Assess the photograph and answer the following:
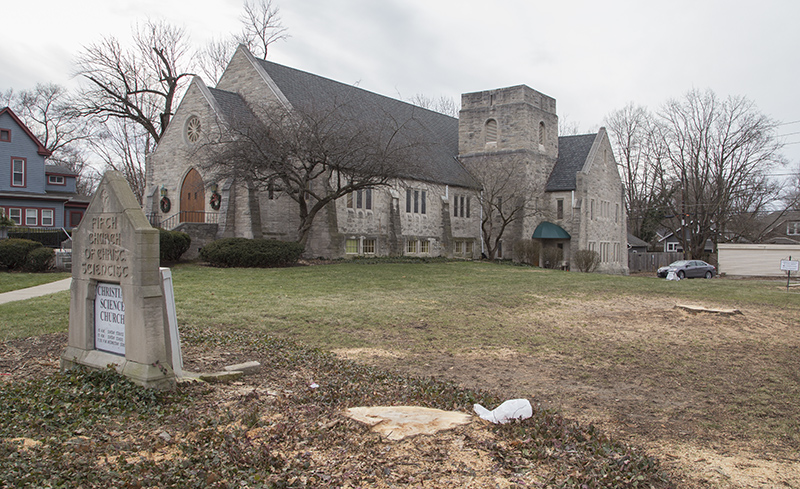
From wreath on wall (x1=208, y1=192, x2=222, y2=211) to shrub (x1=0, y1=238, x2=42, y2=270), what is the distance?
8.62 meters

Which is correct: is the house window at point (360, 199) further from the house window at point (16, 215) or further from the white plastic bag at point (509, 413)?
the white plastic bag at point (509, 413)

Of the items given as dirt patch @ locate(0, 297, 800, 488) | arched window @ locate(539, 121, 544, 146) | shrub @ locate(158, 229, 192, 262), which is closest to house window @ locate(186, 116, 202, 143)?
shrub @ locate(158, 229, 192, 262)

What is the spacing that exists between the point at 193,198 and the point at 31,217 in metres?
15.0

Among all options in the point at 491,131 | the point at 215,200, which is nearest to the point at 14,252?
the point at 215,200

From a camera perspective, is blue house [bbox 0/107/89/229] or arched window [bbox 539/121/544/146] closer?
blue house [bbox 0/107/89/229]

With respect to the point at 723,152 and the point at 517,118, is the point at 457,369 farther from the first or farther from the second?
the point at 723,152

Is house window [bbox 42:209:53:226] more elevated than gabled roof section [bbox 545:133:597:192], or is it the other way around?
gabled roof section [bbox 545:133:597:192]

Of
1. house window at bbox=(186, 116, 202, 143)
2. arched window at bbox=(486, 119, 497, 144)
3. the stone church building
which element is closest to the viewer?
the stone church building

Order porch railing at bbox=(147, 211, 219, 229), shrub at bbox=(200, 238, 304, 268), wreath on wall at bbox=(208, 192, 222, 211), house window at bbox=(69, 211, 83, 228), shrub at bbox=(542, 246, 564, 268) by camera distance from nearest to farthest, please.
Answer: shrub at bbox=(200, 238, 304, 268) < wreath on wall at bbox=(208, 192, 222, 211) < porch railing at bbox=(147, 211, 219, 229) < shrub at bbox=(542, 246, 564, 268) < house window at bbox=(69, 211, 83, 228)

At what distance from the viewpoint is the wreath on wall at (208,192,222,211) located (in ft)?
89.8

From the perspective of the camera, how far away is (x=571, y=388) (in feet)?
22.6

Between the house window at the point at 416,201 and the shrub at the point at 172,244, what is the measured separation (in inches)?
552

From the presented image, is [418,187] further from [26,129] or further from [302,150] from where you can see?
[26,129]

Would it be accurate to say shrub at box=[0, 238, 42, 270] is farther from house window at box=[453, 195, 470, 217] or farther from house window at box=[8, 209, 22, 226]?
house window at box=[453, 195, 470, 217]
